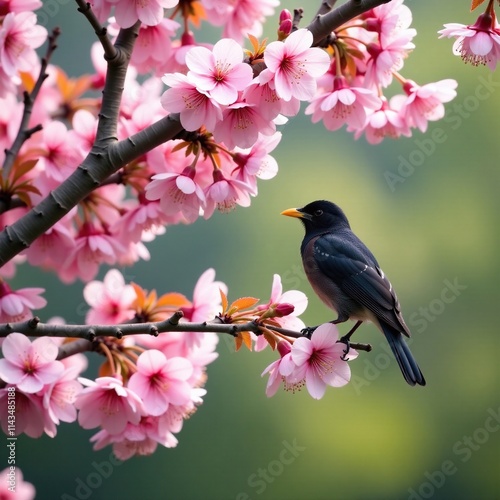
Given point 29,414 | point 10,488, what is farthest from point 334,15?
point 10,488

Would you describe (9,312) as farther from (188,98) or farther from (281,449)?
(281,449)

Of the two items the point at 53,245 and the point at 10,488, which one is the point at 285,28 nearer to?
the point at 53,245

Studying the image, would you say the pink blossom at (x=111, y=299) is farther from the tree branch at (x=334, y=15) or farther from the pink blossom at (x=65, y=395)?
the tree branch at (x=334, y=15)

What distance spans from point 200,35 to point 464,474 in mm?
3200

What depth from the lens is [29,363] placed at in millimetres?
1208

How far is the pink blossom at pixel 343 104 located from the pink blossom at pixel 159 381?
0.50 m

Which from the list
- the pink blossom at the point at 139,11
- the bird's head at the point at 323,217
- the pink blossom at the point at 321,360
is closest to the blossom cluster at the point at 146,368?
the pink blossom at the point at 321,360

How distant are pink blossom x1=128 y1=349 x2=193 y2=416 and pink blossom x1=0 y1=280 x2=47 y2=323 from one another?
0.22 m

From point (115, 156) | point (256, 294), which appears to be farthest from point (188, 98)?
point (256, 294)

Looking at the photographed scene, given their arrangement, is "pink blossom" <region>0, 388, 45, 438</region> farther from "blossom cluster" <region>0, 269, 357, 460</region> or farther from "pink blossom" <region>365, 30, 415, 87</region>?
"pink blossom" <region>365, 30, 415, 87</region>

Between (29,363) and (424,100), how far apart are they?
0.86m

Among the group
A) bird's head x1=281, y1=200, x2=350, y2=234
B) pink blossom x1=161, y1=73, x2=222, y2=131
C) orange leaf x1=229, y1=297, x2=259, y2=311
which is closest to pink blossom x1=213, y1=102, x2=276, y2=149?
pink blossom x1=161, y1=73, x2=222, y2=131

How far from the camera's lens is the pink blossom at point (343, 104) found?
51.5 inches

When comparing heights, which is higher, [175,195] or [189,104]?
[189,104]
